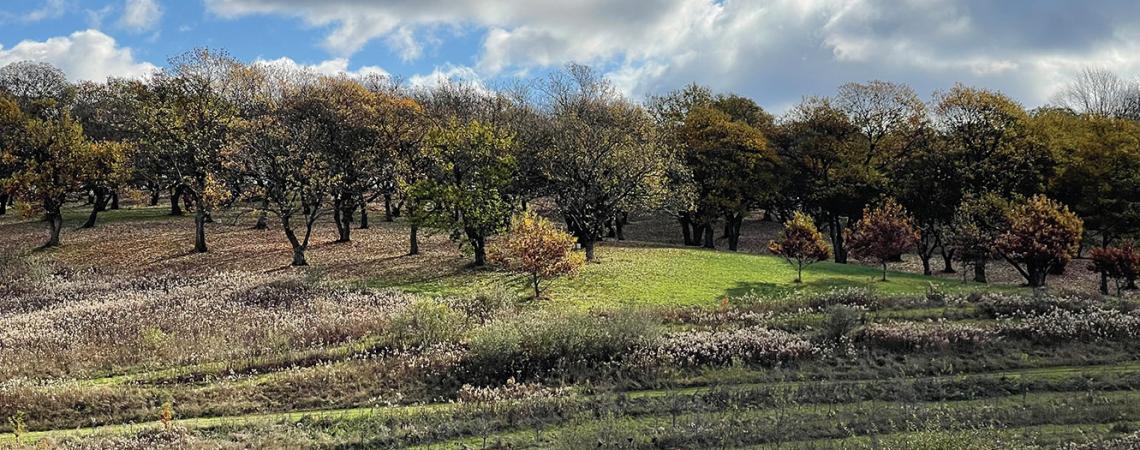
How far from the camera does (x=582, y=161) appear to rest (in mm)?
39750

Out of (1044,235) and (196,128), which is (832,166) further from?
(196,128)

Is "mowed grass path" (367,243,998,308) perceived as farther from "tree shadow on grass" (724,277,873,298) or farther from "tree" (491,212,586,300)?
"tree" (491,212,586,300)

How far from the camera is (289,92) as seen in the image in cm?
5166

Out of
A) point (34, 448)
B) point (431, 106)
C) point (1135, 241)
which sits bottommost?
point (34, 448)

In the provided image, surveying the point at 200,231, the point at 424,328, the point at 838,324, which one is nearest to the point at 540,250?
the point at 424,328

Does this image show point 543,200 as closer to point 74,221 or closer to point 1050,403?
point 74,221

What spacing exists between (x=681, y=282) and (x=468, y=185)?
1194cm

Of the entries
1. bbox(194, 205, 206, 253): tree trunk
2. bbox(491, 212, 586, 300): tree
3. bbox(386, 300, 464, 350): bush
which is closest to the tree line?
bbox(194, 205, 206, 253): tree trunk

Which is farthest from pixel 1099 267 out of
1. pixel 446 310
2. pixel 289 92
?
pixel 289 92

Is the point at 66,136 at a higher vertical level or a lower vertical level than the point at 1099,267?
higher

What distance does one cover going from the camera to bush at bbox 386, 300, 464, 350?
803 inches

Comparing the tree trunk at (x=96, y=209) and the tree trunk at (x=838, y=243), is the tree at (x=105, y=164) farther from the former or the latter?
the tree trunk at (x=838, y=243)

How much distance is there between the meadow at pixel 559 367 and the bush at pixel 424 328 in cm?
7

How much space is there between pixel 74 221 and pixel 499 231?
40057 millimetres
